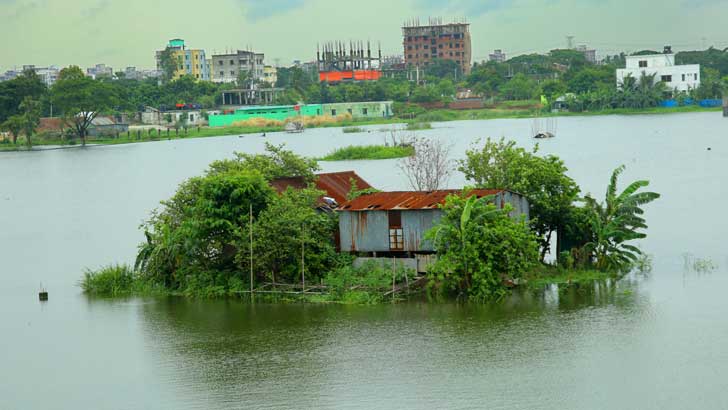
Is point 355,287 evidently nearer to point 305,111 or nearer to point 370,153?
point 370,153

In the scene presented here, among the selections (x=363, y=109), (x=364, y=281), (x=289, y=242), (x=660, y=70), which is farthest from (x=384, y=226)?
(x=363, y=109)

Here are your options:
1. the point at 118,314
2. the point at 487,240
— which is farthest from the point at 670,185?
the point at 118,314

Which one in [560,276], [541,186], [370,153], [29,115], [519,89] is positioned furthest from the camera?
[519,89]

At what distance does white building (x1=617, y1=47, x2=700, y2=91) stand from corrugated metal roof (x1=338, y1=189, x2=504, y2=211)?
263 feet

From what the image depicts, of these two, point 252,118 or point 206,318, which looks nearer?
point 206,318

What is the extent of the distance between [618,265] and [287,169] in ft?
28.7

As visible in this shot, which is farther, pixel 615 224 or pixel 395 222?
pixel 615 224

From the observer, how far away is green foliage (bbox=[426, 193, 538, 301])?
Result: 2127 centimetres

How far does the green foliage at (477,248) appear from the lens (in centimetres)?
2127

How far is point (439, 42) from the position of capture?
17212 centimetres

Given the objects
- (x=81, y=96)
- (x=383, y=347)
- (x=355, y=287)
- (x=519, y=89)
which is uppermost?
(x=81, y=96)

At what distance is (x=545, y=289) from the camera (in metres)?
23.2

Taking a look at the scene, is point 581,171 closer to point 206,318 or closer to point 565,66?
point 206,318

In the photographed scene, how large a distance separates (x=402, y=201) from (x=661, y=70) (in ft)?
271
